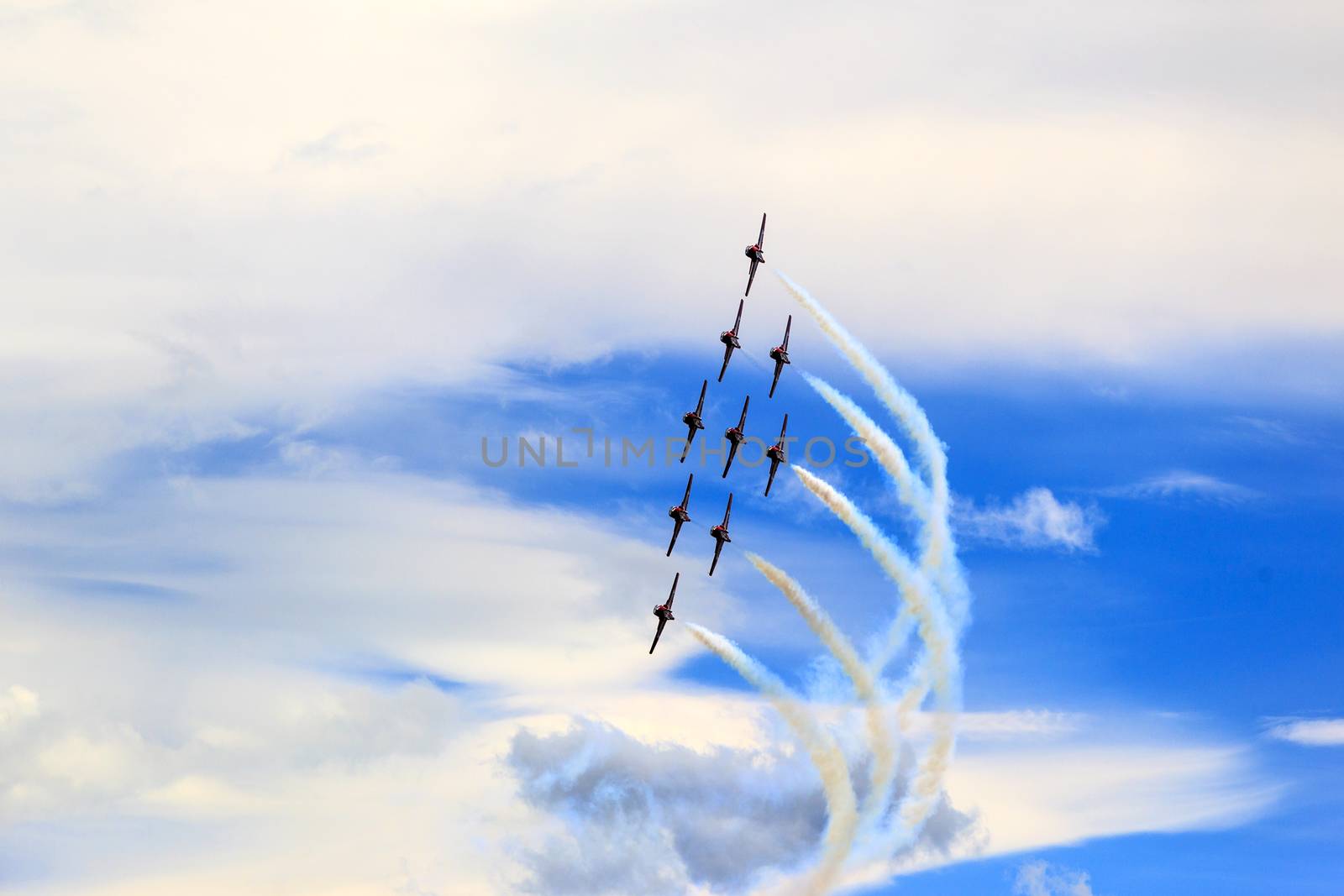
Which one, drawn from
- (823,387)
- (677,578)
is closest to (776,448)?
(823,387)

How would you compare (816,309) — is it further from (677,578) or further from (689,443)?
(677,578)

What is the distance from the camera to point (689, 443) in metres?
186

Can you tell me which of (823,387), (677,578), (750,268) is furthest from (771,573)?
(750,268)

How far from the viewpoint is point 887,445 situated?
18175cm

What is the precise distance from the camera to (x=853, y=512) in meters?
185

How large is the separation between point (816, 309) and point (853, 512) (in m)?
28.9

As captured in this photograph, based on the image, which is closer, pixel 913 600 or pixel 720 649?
pixel 913 600

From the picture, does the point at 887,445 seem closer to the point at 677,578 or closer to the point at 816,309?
the point at 816,309

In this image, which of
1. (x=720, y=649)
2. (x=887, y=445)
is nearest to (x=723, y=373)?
(x=887, y=445)

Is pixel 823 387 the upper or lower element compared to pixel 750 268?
lower

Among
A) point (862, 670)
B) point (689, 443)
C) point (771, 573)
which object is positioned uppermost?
point (689, 443)

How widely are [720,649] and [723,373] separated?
39.7 metres

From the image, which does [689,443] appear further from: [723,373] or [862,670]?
[862,670]

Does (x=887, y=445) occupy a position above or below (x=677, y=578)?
above
